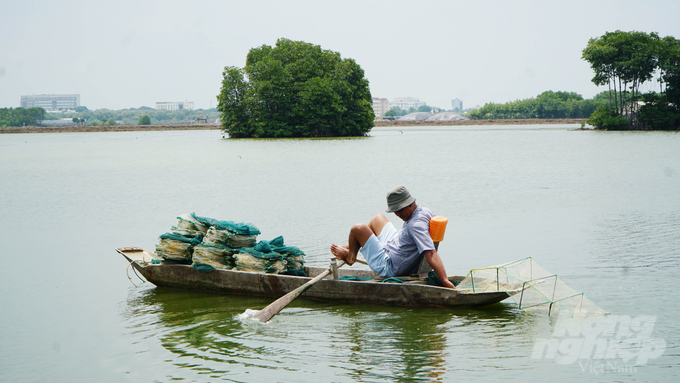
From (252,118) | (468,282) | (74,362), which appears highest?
(252,118)

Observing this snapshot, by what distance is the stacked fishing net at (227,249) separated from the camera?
8.86 meters

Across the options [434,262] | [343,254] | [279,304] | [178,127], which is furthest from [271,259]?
[178,127]

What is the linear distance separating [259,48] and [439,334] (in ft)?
225

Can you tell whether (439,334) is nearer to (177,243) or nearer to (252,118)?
(177,243)

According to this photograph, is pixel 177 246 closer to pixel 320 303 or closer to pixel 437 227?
pixel 320 303

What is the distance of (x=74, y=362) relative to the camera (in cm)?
668

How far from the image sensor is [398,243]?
799 centimetres

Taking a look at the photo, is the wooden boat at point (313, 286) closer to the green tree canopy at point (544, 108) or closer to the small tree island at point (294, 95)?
the small tree island at point (294, 95)

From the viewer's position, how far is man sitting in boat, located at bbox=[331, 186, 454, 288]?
24.7 feet

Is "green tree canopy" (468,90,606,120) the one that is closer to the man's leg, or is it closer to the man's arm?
the man's leg

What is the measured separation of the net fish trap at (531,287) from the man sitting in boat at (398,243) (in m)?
0.45

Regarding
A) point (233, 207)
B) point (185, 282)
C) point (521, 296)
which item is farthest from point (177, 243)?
point (233, 207)

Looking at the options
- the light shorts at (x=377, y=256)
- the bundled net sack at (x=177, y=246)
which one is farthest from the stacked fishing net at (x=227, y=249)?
the light shorts at (x=377, y=256)

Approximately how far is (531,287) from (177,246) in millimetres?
5182
